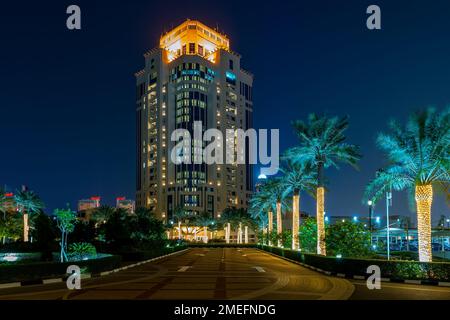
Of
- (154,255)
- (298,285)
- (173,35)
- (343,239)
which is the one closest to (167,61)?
(173,35)

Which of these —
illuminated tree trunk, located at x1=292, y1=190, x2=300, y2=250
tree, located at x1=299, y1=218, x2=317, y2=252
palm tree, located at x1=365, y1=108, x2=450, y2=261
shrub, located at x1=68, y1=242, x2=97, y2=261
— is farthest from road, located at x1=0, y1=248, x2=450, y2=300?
illuminated tree trunk, located at x1=292, y1=190, x2=300, y2=250

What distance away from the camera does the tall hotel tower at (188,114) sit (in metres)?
151

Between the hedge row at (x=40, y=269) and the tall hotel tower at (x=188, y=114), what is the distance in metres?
118

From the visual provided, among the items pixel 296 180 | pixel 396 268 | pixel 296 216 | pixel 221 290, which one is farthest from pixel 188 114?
pixel 221 290

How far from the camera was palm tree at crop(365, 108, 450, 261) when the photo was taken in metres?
25.1

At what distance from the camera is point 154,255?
157 feet

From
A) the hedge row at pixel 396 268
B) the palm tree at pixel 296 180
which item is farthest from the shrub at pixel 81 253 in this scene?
the palm tree at pixel 296 180

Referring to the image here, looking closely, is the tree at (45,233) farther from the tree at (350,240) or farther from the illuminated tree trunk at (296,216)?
the tree at (350,240)

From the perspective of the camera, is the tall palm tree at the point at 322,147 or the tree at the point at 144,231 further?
the tree at the point at 144,231

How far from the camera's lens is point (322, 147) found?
3653 cm

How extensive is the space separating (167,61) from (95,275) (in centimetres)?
14278

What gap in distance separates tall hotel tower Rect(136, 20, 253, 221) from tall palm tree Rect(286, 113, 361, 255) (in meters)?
111

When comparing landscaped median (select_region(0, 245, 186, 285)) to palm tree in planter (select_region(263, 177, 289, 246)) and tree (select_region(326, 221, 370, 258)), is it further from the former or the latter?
palm tree in planter (select_region(263, 177, 289, 246))
